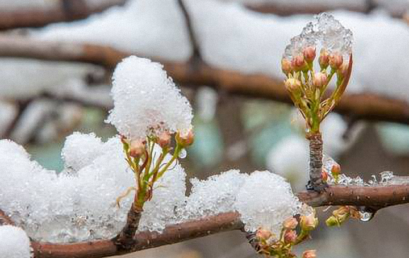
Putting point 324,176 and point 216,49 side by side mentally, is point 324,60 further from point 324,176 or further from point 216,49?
point 216,49

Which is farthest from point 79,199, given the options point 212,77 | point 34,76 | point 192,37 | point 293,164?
point 293,164

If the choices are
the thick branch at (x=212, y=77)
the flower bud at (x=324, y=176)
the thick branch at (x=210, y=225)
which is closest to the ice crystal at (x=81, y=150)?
the thick branch at (x=210, y=225)

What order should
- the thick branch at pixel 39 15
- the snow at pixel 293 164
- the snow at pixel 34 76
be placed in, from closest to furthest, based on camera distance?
the thick branch at pixel 39 15, the snow at pixel 34 76, the snow at pixel 293 164

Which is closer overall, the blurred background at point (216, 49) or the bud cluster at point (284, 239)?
the bud cluster at point (284, 239)

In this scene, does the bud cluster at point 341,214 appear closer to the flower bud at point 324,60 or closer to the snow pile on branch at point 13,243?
the flower bud at point 324,60

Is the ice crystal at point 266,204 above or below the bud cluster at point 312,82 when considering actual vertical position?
below

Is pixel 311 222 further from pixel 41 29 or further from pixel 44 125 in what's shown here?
pixel 44 125

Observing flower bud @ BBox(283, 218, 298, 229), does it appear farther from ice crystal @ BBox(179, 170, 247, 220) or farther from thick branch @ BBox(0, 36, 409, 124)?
thick branch @ BBox(0, 36, 409, 124)

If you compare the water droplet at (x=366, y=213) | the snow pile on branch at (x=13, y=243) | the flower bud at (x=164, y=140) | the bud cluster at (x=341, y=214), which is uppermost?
the flower bud at (x=164, y=140)
